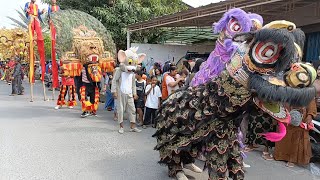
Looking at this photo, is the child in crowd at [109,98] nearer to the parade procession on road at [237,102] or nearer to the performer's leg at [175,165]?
the parade procession on road at [237,102]

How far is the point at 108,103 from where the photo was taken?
9531 millimetres

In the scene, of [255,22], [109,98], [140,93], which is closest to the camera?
[255,22]

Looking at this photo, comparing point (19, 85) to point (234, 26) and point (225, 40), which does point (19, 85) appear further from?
point (234, 26)

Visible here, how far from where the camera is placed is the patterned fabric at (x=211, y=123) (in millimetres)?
3223

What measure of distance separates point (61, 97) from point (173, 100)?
6410 millimetres

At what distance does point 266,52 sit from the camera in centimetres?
291

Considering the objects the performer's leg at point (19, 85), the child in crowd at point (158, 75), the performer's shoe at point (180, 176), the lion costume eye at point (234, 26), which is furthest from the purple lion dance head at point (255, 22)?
the performer's leg at point (19, 85)

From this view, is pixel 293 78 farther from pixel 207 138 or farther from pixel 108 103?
pixel 108 103

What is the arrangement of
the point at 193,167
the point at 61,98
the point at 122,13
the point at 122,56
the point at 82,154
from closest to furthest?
the point at 193,167 → the point at 82,154 → the point at 122,56 → the point at 61,98 → the point at 122,13

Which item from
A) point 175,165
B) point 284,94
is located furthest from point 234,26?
point 175,165

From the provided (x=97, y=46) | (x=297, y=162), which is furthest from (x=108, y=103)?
(x=297, y=162)

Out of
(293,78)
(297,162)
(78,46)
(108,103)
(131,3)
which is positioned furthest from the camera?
(131,3)

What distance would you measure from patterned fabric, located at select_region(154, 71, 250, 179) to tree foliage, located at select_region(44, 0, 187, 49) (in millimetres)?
10889

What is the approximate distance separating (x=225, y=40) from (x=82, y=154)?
9.25 ft
